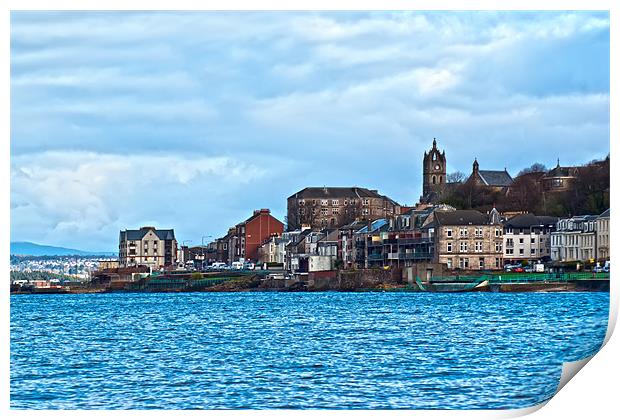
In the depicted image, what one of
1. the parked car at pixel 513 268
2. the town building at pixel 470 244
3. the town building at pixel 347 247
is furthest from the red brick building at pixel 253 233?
the parked car at pixel 513 268

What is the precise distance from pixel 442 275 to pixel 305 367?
98.2 feet

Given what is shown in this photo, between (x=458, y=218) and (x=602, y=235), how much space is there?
8883mm

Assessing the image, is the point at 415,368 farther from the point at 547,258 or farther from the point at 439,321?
the point at 547,258

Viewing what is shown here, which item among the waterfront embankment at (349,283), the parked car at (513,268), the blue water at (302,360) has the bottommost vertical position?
the blue water at (302,360)

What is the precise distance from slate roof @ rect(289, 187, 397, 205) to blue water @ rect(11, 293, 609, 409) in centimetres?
3819

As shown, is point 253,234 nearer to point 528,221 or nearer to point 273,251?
point 273,251

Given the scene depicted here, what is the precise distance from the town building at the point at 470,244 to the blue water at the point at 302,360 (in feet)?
63.8

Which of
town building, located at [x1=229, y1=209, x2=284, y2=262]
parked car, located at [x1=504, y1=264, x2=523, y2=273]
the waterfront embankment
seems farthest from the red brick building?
parked car, located at [x1=504, y1=264, x2=523, y2=273]

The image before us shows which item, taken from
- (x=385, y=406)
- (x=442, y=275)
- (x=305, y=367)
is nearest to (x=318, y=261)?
(x=442, y=275)


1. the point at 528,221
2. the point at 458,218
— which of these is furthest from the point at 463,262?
the point at 528,221

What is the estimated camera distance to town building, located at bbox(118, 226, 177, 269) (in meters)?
57.0

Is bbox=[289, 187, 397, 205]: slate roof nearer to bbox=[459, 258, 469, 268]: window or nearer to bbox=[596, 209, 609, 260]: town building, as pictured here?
bbox=[459, 258, 469, 268]: window

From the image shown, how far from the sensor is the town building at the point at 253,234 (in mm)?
58250

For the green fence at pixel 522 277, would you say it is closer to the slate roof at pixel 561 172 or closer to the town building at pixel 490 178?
the slate roof at pixel 561 172
